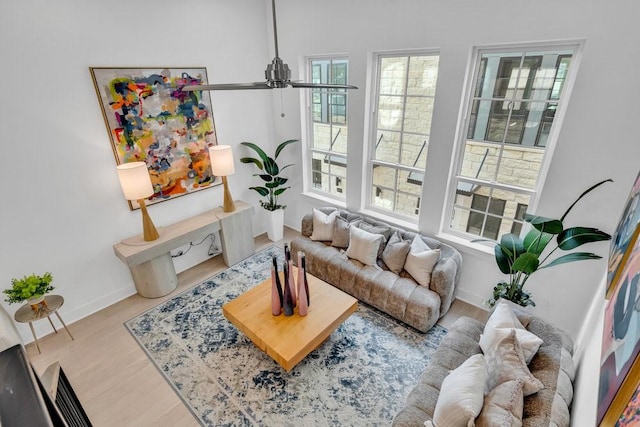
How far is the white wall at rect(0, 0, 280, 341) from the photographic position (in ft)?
8.58

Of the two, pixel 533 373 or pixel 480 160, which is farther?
pixel 480 160

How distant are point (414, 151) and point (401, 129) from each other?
0.28 m

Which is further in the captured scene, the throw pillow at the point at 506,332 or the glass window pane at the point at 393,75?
the glass window pane at the point at 393,75

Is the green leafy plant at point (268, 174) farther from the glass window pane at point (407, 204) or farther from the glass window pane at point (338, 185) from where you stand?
the glass window pane at point (407, 204)

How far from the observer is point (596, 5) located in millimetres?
2129

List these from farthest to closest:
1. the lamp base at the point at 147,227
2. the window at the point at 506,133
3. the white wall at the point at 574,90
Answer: the lamp base at the point at 147,227 → the window at the point at 506,133 → the white wall at the point at 574,90

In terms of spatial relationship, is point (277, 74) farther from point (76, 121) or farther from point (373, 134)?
point (76, 121)

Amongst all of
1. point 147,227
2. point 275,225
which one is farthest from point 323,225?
point 147,227

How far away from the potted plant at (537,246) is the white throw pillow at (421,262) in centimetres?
59

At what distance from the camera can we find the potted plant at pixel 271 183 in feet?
14.0

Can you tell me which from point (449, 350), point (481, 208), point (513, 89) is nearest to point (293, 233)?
point (481, 208)

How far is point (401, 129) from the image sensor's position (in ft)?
11.4

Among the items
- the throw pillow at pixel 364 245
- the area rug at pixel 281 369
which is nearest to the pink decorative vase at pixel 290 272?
the area rug at pixel 281 369

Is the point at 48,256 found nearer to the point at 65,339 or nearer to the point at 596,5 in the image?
the point at 65,339
